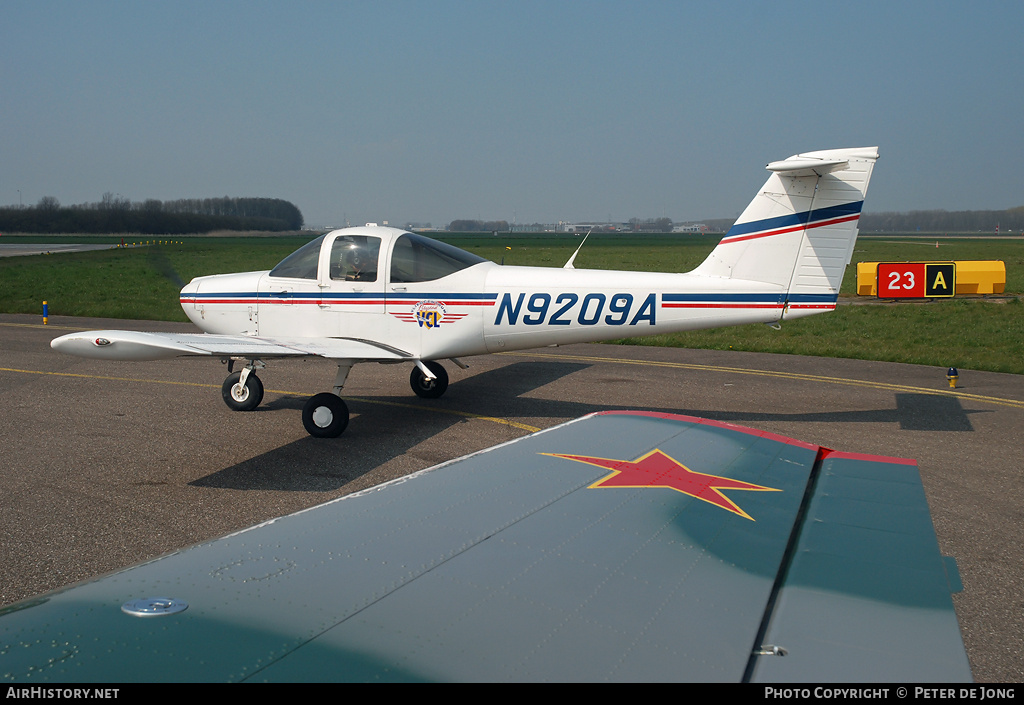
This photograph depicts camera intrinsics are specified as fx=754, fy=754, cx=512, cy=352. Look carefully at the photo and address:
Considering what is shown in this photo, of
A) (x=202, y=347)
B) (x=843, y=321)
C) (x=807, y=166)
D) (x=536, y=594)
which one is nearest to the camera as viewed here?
(x=536, y=594)

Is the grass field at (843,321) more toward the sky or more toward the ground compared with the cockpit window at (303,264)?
more toward the ground

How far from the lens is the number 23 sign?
2733 cm

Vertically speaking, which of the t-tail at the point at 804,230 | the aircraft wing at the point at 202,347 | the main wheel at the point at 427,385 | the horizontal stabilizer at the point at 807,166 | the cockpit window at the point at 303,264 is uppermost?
the horizontal stabilizer at the point at 807,166

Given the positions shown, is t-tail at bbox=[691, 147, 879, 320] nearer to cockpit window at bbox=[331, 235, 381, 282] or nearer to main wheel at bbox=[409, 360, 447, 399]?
cockpit window at bbox=[331, 235, 381, 282]

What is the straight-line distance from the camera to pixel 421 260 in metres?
9.78

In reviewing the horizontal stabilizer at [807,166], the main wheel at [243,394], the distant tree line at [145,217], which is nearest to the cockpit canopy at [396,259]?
the main wheel at [243,394]

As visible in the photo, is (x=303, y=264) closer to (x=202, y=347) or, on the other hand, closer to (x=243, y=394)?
(x=243, y=394)

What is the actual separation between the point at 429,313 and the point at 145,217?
84848 mm

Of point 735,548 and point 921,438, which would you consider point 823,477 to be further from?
point 921,438

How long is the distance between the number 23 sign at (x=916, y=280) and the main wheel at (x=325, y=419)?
24.6 m

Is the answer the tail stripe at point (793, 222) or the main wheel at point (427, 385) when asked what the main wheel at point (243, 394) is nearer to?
the main wheel at point (427, 385)

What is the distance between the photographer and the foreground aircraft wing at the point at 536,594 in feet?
6.22

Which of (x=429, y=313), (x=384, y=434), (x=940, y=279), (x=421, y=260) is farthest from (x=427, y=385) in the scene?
(x=940, y=279)

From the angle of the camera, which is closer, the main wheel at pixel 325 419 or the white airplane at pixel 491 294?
the white airplane at pixel 491 294
